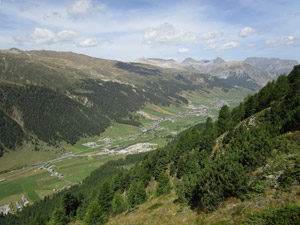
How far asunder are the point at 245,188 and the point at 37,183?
204 meters

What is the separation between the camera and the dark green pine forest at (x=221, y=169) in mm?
22175

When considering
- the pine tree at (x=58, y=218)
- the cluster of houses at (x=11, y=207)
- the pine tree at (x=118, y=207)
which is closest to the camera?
the pine tree at (x=118, y=207)

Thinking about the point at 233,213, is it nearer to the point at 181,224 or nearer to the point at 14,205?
the point at 181,224

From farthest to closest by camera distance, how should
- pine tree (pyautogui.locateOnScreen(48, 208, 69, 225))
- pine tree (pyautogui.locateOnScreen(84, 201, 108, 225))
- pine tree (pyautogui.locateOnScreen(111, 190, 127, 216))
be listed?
pine tree (pyautogui.locateOnScreen(48, 208, 69, 225)) → pine tree (pyautogui.locateOnScreen(111, 190, 127, 216)) → pine tree (pyautogui.locateOnScreen(84, 201, 108, 225))

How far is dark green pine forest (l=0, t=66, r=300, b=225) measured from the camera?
22175 mm

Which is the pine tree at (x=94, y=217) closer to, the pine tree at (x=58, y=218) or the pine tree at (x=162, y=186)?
the pine tree at (x=162, y=186)

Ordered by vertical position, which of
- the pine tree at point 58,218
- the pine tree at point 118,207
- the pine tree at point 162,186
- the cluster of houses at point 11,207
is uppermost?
the pine tree at point 162,186

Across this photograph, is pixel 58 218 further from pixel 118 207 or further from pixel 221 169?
pixel 221 169

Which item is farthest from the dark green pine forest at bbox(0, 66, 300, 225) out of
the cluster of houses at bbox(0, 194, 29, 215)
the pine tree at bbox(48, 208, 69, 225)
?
the cluster of houses at bbox(0, 194, 29, 215)

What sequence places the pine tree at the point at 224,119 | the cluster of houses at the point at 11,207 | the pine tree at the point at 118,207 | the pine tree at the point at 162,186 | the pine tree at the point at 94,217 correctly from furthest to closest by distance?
the cluster of houses at the point at 11,207, the pine tree at the point at 224,119, the pine tree at the point at 118,207, the pine tree at the point at 162,186, the pine tree at the point at 94,217

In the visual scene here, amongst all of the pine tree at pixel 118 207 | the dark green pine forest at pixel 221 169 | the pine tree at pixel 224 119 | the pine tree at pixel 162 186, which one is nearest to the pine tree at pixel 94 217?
the dark green pine forest at pixel 221 169

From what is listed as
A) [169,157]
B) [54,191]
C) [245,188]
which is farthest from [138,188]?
[54,191]

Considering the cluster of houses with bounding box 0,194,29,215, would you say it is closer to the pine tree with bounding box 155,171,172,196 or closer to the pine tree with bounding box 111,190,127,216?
the pine tree with bounding box 111,190,127,216

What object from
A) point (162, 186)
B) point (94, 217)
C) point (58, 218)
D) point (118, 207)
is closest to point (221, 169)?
point (162, 186)
